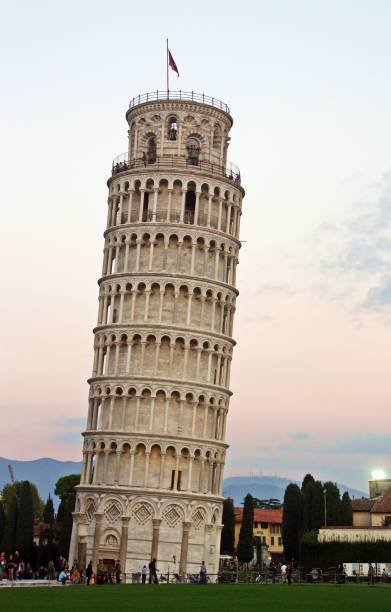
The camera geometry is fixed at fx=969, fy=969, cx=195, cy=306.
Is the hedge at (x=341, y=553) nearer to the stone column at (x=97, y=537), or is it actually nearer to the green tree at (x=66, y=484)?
the stone column at (x=97, y=537)

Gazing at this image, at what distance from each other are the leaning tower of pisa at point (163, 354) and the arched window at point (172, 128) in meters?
0.08

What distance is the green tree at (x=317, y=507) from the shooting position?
92875 mm

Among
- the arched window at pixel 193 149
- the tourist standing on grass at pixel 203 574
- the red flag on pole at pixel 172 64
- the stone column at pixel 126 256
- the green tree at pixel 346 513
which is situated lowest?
the tourist standing on grass at pixel 203 574

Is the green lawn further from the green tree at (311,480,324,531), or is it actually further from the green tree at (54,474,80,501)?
the green tree at (54,474,80,501)

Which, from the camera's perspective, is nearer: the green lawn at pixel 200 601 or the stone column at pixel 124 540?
the green lawn at pixel 200 601

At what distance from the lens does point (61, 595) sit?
4003 centimetres

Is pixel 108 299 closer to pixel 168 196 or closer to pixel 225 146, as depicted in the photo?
pixel 168 196

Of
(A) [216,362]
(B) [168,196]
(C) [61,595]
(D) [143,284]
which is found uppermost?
(B) [168,196]

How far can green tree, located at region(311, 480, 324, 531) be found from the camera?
92.9m

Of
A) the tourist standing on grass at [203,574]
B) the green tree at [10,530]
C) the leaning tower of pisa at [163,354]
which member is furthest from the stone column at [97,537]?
the green tree at [10,530]

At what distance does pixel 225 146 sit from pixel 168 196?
27.3 ft

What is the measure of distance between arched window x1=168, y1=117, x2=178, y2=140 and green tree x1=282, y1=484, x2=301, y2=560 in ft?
135

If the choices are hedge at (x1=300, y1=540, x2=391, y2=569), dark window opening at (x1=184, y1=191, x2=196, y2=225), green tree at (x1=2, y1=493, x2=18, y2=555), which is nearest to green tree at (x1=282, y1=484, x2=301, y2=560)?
hedge at (x1=300, y1=540, x2=391, y2=569)

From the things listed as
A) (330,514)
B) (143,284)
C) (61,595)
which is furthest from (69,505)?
(61,595)
